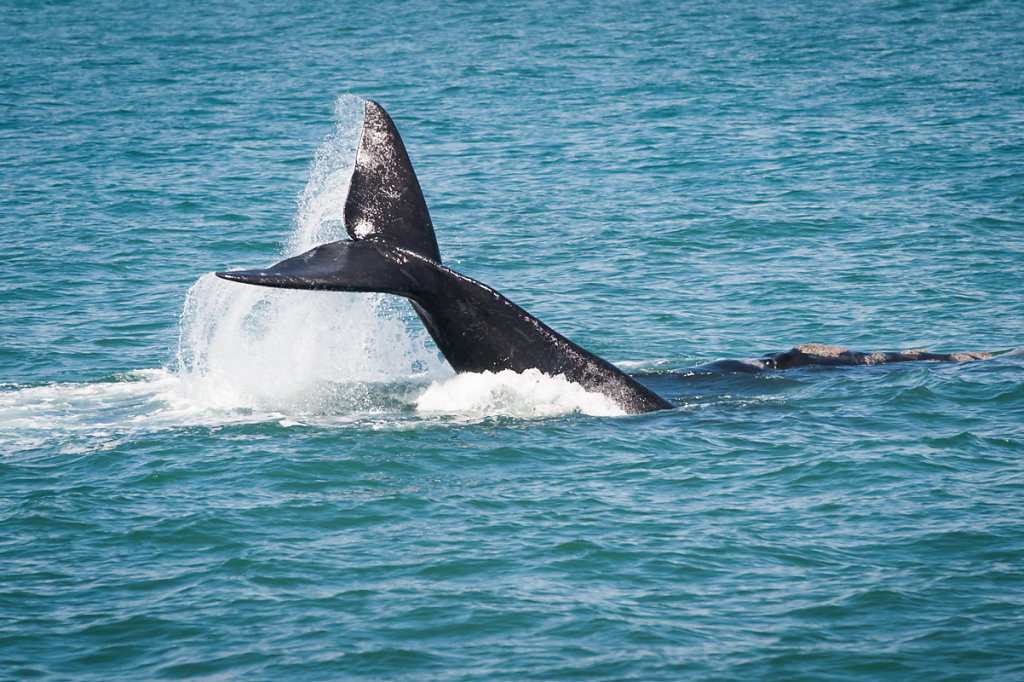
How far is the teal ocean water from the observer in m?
8.83

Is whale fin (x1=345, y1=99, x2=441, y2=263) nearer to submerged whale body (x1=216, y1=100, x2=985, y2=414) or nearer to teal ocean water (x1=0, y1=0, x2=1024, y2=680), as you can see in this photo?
submerged whale body (x1=216, y1=100, x2=985, y2=414)

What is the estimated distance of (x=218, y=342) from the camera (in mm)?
14531

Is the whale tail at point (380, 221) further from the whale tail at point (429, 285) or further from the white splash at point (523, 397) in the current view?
the white splash at point (523, 397)

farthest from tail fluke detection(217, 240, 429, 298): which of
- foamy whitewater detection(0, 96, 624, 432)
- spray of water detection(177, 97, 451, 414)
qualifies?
spray of water detection(177, 97, 451, 414)

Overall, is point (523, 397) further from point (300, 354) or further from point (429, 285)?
point (300, 354)

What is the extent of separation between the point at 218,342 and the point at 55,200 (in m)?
12.6

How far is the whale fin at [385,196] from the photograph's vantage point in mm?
12125

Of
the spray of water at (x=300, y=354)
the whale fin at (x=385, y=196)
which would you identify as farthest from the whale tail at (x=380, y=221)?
the spray of water at (x=300, y=354)

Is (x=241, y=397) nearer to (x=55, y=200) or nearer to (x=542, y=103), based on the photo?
(x=55, y=200)

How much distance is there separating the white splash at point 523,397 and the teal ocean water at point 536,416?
4 cm

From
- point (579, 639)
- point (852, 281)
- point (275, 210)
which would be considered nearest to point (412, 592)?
point (579, 639)

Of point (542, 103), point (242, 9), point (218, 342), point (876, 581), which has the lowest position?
point (876, 581)

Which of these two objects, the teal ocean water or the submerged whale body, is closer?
the teal ocean water

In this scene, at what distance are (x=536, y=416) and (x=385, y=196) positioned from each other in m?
2.69
